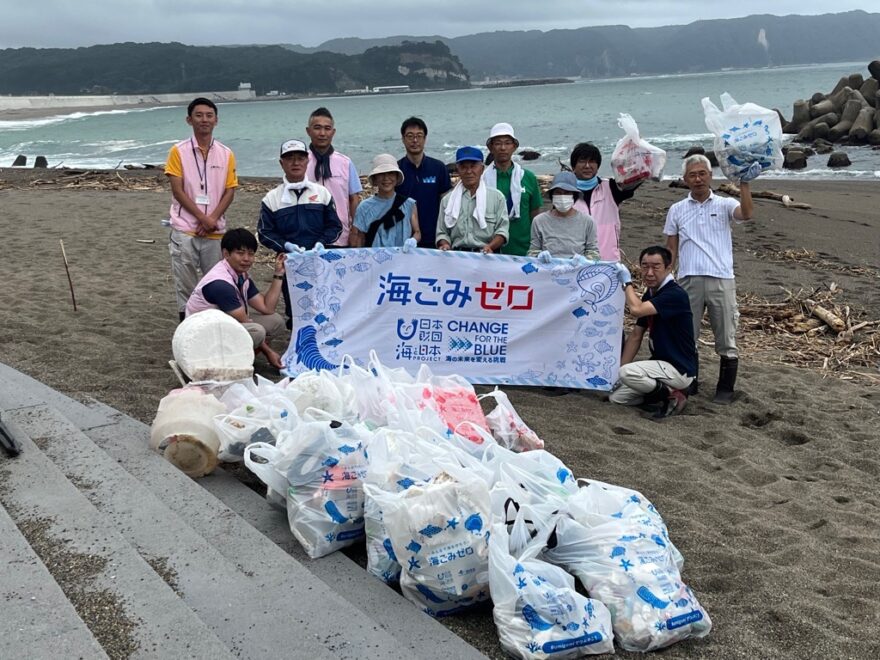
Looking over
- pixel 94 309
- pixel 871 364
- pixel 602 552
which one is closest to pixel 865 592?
pixel 602 552

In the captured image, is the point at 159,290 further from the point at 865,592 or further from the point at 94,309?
the point at 865,592

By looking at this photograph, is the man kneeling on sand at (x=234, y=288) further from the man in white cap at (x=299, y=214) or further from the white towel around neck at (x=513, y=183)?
the white towel around neck at (x=513, y=183)

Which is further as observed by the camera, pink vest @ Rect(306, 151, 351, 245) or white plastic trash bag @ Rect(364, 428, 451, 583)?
pink vest @ Rect(306, 151, 351, 245)

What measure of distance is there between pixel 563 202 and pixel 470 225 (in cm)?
74

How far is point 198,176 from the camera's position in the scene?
6.36m

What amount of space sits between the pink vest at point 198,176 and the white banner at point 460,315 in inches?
39.4

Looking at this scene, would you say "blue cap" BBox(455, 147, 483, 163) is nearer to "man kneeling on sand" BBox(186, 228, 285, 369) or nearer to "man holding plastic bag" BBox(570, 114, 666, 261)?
"man holding plastic bag" BBox(570, 114, 666, 261)

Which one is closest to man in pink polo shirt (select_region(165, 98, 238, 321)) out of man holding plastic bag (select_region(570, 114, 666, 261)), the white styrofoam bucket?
the white styrofoam bucket

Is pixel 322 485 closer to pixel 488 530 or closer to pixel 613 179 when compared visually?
pixel 488 530

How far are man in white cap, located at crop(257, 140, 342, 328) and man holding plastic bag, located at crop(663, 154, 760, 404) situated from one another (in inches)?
104

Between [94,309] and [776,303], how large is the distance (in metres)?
7.49

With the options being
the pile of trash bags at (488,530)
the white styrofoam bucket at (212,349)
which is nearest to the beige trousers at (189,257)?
the white styrofoam bucket at (212,349)

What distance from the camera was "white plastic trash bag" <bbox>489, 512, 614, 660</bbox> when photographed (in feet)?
9.21

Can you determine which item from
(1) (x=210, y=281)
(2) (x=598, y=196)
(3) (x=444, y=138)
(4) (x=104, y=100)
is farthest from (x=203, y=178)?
(4) (x=104, y=100)
